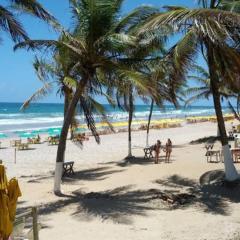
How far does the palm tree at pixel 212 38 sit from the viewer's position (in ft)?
36.8

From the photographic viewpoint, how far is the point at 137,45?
1315cm

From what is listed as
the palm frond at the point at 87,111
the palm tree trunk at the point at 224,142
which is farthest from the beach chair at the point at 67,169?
the palm tree trunk at the point at 224,142

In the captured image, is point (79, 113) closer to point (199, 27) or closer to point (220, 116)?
point (220, 116)

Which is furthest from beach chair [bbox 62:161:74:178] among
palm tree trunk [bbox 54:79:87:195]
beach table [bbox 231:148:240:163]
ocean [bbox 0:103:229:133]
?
beach table [bbox 231:148:240:163]

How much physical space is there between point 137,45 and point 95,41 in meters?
1.12

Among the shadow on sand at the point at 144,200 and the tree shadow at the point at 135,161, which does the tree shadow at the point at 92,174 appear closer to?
the tree shadow at the point at 135,161

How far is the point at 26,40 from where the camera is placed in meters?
12.2

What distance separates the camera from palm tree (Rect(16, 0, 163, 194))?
500 inches

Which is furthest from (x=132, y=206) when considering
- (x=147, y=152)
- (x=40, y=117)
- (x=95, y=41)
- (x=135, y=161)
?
(x=40, y=117)

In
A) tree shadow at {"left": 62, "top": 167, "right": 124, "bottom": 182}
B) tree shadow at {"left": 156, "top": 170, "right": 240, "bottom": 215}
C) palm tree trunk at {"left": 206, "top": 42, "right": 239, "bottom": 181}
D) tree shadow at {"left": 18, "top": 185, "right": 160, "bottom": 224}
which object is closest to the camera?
tree shadow at {"left": 18, "top": 185, "right": 160, "bottom": 224}

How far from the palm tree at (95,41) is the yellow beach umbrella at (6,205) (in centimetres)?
668

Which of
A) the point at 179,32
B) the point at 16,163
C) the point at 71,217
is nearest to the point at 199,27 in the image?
the point at 179,32

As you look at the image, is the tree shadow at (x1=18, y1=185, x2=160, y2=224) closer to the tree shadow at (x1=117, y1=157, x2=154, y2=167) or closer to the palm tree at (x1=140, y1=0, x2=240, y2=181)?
the palm tree at (x1=140, y1=0, x2=240, y2=181)

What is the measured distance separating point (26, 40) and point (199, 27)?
165 inches
